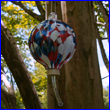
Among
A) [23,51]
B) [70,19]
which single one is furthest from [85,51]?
[23,51]

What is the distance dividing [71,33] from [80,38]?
1.59ft

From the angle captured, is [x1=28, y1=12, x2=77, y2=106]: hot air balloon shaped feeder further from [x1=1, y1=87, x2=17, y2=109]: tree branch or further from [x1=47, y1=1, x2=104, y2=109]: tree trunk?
[x1=1, y1=87, x2=17, y2=109]: tree branch

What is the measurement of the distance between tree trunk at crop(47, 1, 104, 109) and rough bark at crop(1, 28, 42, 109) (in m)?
0.55

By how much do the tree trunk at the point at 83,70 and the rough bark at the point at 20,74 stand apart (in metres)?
0.55

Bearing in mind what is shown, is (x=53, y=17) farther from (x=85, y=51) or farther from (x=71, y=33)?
(x=85, y=51)

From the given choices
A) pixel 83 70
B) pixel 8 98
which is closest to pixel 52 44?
A: pixel 83 70

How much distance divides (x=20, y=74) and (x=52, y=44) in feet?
3.38

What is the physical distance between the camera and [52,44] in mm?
1100

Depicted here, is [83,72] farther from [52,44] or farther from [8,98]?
[8,98]

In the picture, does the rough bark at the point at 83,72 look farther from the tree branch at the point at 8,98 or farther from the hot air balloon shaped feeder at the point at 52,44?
the tree branch at the point at 8,98

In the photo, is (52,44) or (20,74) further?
(20,74)

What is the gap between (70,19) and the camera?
1.73 meters

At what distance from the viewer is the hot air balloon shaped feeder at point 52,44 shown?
110 centimetres

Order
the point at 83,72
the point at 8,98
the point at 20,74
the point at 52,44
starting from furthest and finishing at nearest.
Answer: the point at 8,98, the point at 20,74, the point at 83,72, the point at 52,44
